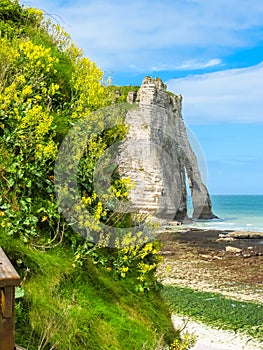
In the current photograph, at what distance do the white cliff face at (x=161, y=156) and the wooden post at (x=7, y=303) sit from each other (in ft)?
127

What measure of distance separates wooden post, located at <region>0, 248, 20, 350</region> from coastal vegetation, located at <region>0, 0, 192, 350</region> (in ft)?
4.36

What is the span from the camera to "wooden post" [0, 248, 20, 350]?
10.7 ft

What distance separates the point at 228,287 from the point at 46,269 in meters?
18.6

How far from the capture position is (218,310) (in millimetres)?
Result: 18781

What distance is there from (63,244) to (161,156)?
48.9 metres

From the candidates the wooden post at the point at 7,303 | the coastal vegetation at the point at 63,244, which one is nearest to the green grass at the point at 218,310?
the coastal vegetation at the point at 63,244

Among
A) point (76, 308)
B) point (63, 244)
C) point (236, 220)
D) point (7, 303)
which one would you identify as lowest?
point (236, 220)

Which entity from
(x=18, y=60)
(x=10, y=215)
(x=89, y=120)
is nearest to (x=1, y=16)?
(x=18, y=60)

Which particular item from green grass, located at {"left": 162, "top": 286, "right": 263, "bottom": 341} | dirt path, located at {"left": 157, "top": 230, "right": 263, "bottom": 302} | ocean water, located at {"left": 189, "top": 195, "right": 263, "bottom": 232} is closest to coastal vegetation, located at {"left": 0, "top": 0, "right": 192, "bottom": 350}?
dirt path, located at {"left": 157, "top": 230, "right": 263, "bottom": 302}

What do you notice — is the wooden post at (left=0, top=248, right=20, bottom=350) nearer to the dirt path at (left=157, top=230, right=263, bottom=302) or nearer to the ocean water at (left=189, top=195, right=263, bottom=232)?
the dirt path at (left=157, top=230, right=263, bottom=302)

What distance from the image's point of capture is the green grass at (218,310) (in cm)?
1687

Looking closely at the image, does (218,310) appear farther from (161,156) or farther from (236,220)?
(236,220)

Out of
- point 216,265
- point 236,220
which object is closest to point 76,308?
point 216,265

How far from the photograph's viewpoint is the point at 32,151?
6.42 meters
